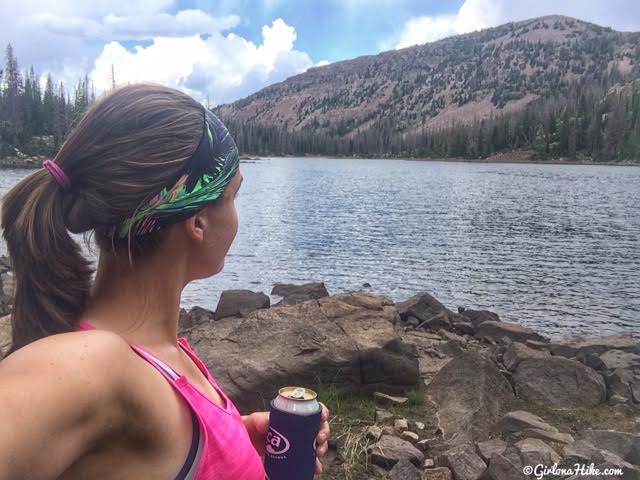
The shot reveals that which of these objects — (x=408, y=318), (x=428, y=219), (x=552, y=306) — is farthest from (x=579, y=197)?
(x=408, y=318)

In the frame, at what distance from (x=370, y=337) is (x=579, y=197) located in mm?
51003

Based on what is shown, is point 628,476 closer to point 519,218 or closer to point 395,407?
point 395,407

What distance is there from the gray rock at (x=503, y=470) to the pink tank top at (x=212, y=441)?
167 inches

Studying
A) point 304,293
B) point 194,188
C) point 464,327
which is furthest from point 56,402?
point 304,293

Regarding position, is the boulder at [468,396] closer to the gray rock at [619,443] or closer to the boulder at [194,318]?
the gray rock at [619,443]

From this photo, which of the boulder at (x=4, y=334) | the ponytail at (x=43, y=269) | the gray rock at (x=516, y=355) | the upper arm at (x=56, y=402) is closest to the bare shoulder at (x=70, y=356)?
the upper arm at (x=56, y=402)

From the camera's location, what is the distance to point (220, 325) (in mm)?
9445

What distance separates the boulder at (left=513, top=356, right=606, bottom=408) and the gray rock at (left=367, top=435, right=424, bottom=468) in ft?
8.88

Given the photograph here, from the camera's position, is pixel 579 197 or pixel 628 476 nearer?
pixel 628 476

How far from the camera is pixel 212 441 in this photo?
73.1 inches

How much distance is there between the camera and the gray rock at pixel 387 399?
777 cm

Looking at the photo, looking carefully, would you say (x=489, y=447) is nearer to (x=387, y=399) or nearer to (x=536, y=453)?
(x=536, y=453)

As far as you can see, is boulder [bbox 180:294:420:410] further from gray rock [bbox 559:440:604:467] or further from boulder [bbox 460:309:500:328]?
boulder [bbox 460:309:500:328]

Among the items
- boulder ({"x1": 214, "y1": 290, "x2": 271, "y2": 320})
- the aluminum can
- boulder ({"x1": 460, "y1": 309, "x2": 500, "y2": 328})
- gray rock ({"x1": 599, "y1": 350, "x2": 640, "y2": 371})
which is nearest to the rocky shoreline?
gray rock ({"x1": 599, "y1": 350, "x2": 640, "y2": 371})
